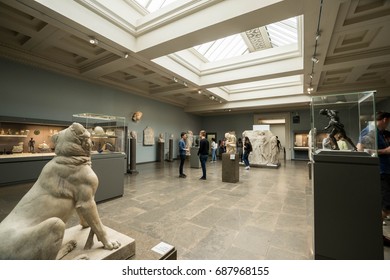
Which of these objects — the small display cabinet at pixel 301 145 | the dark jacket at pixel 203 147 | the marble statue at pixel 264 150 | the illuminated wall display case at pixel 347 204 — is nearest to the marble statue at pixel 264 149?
the marble statue at pixel 264 150

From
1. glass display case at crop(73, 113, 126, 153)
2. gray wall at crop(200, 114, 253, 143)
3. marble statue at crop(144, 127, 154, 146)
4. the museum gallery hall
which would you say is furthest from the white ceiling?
gray wall at crop(200, 114, 253, 143)

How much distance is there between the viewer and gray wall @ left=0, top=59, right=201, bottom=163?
6039 mm

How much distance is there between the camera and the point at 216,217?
11.3 ft

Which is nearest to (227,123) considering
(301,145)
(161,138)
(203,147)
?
(301,145)

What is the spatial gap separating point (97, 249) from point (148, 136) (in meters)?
10.3

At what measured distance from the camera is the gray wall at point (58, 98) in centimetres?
604

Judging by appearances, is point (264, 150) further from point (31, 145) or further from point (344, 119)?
point (31, 145)

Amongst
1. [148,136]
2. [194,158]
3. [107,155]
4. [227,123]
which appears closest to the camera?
[107,155]

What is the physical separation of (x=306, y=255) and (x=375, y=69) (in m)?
8.54

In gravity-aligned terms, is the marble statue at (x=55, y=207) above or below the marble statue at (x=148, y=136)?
below

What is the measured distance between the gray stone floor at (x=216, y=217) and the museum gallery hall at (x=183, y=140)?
28 mm

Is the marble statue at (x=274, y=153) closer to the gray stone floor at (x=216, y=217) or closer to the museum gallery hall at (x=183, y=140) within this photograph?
the museum gallery hall at (x=183, y=140)

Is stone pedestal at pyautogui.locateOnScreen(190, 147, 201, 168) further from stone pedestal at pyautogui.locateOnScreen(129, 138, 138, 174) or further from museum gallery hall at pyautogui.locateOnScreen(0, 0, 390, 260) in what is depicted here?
stone pedestal at pyautogui.locateOnScreen(129, 138, 138, 174)

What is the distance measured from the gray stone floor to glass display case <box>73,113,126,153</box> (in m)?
1.41
